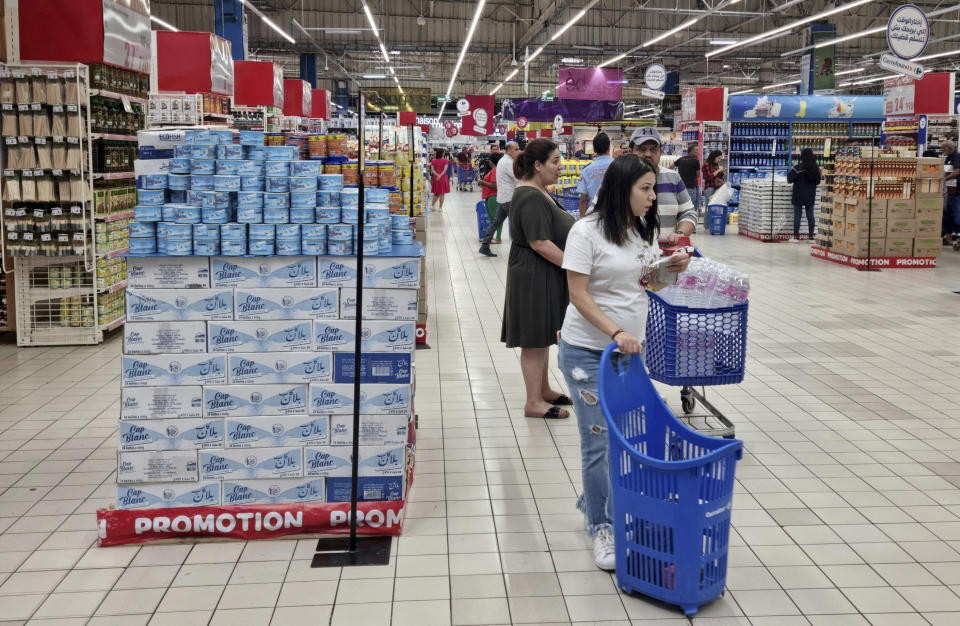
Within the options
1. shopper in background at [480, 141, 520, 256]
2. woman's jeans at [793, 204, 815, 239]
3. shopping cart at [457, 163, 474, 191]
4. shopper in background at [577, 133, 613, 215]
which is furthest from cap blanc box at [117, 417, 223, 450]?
shopping cart at [457, 163, 474, 191]

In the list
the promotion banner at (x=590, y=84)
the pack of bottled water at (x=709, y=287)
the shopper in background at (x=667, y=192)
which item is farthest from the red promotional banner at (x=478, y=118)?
the pack of bottled water at (x=709, y=287)

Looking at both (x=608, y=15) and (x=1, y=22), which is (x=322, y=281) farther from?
(x=608, y=15)

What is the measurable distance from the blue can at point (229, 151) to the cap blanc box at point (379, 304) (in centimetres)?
75

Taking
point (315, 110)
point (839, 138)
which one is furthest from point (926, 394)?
point (315, 110)

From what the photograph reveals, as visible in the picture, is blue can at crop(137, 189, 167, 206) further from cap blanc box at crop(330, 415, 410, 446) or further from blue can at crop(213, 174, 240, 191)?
cap blanc box at crop(330, 415, 410, 446)

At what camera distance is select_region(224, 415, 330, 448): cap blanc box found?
3684mm

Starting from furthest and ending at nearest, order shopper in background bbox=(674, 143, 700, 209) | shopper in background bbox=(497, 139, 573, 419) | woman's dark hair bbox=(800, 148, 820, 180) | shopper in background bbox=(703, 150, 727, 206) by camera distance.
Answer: shopper in background bbox=(703, 150, 727, 206), shopper in background bbox=(674, 143, 700, 209), woman's dark hair bbox=(800, 148, 820, 180), shopper in background bbox=(497, 139, 573, 419)

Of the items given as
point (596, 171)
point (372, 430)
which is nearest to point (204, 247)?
point (372, 430)

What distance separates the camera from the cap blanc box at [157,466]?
12.0ft

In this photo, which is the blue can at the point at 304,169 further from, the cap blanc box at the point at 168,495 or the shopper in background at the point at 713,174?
the shopper in background at the point at 713,174

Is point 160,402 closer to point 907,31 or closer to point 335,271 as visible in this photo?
point 335,271

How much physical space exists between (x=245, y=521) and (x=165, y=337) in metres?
0.83

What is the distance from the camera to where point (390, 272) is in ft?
12.2

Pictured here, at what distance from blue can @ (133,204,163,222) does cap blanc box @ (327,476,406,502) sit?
4.26 ft
